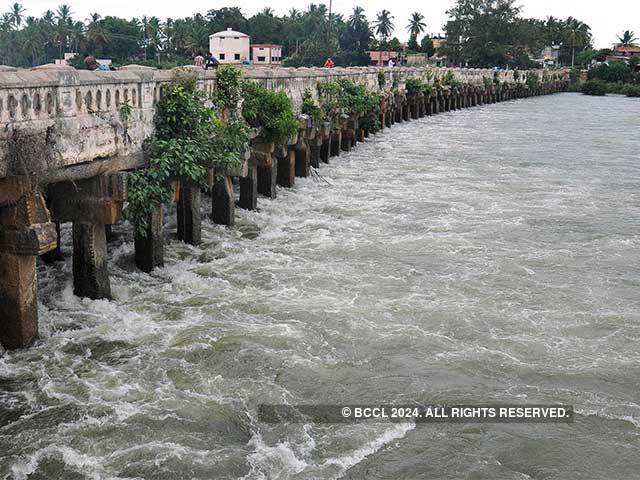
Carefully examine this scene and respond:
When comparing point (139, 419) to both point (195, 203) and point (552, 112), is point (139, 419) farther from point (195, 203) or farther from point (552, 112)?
point (552, 112)

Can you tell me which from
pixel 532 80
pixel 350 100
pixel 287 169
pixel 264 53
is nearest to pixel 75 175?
pixel 287 169

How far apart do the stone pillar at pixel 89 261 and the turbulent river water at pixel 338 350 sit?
10.2 inches

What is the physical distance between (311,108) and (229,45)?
70135mm

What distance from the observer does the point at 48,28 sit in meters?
111

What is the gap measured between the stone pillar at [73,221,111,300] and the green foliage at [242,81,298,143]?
24.1ft

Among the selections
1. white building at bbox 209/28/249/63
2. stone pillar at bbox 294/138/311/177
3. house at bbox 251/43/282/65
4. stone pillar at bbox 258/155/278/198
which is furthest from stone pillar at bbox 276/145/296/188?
house at bbox 251/43/282/65

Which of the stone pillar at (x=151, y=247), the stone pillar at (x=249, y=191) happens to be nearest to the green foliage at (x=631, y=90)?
the stone pillar at (x=249, y=191)

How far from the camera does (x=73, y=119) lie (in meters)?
11.7

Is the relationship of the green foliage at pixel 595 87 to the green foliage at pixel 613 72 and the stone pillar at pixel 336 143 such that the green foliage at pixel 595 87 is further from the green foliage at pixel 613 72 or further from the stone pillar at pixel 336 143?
the stone pillar at pixel 336 143

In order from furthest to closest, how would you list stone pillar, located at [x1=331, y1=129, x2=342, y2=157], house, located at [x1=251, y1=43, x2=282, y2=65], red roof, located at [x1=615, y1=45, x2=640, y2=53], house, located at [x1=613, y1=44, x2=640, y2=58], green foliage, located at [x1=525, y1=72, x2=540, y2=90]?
red roof, located at [x1=615, y1=45, x2=640, y2=53] < house, located at [x1=613, y1=44, x2=640, y2=58] < house, located at [x1=251, y1=43, x2=282, y2=65] < green foliage, located at [x1=525, y1=72, x2=540, y2=90] < stone pillar, located at [x1=331, y1=129, x2=342, y2=157]

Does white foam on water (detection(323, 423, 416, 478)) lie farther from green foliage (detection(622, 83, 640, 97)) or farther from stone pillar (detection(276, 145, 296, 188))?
green foliage (detection(622, 83, 640, 97))

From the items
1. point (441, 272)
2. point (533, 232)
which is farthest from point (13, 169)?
point (533, 232)

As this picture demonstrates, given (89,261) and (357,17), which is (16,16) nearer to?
(357,17)

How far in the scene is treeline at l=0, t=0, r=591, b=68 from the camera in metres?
102
